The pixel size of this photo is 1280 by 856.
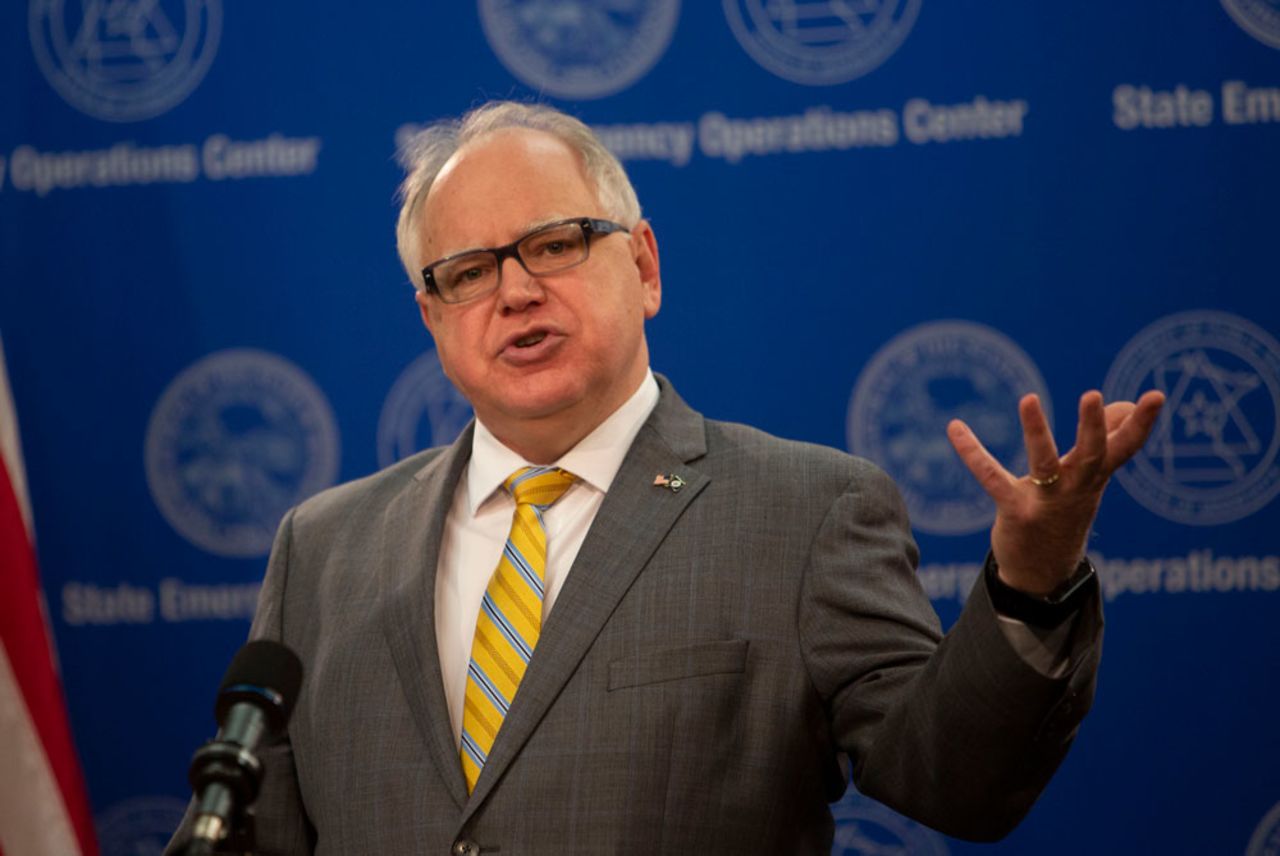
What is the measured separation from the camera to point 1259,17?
309 cm

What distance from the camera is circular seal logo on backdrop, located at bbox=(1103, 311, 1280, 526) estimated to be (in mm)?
3111

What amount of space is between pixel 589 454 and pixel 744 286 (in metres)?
1.10

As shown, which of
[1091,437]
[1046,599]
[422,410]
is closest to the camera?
[1091,437]

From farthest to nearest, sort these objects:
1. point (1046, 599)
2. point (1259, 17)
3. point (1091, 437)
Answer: point (1259, 17), point (1046, 599), point (1091, 437)

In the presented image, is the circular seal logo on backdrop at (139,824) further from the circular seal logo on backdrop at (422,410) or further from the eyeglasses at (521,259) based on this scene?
the eyeglasses at (521,259)

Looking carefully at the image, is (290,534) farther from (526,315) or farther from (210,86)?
(210,86)

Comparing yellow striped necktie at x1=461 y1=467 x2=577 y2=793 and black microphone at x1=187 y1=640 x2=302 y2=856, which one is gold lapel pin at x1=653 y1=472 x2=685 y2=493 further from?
black microphone at x1=187 y1=640 x2=302 y2=856

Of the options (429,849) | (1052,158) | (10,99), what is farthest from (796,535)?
(10,99)

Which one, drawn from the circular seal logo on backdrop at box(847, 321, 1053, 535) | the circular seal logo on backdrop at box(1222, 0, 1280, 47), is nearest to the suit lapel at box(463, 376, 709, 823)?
the circular seal logo on backdrop at box(847, 321, 1053, 535)

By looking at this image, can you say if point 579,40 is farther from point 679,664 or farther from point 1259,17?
point 679,664

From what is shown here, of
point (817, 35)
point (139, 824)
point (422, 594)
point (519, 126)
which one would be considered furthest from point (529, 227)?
point (139, 824)

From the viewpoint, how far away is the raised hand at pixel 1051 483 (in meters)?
1.50

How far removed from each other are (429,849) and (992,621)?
93 cm

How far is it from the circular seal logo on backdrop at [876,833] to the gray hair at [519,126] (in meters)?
1.67
